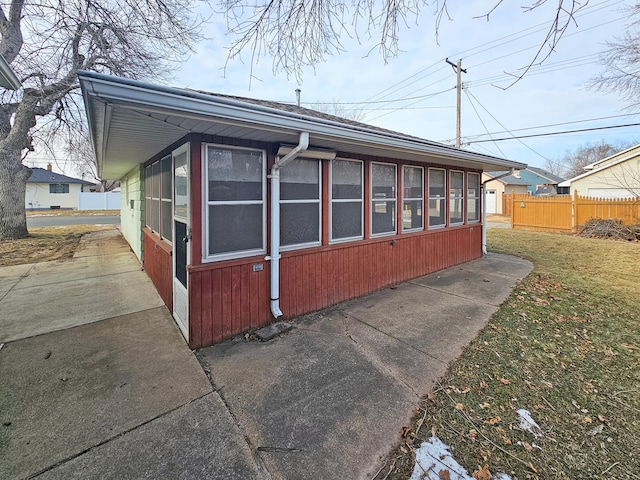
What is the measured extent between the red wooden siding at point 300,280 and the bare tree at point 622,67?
31.0ft

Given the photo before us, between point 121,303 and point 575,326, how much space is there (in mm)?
6765

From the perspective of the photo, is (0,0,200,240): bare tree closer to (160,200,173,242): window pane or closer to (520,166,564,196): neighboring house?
(160,200,173,242): window pane

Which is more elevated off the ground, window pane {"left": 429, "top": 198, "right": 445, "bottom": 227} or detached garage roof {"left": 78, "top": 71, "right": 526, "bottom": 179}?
detached garage roof {"left": 78, "top": 71, "right": 526, "bottom": 179}

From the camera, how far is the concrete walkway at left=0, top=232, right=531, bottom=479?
1.96 m

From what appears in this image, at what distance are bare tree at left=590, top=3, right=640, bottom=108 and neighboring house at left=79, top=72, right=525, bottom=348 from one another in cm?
849

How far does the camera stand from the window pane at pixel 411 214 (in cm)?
602

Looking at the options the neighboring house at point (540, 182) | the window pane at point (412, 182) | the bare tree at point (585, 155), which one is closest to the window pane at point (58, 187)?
the window pane at point (412, 182)

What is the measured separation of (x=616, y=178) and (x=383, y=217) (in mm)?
17552

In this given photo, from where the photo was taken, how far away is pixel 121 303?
4.88m

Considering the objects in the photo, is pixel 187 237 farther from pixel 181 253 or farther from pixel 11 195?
pixel 11 195

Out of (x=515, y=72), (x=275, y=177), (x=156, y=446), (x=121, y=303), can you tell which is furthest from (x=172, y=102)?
(x=121, y=303)

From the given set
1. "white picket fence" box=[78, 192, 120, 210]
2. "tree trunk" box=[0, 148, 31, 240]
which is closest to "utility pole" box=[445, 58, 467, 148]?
"tree trunk" box=[0, 148, 31, 240]

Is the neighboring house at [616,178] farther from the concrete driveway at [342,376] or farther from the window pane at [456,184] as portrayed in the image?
the concrete driveway at [342,376]

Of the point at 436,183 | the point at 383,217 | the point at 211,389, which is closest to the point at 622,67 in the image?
the point at 436,183
